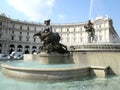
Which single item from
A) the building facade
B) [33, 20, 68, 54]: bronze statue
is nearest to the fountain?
[33, 20, 68, 54]: bronze statue

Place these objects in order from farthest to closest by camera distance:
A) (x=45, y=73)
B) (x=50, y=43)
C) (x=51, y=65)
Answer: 1. (x=50, y=43)
2. (x=51, y=65)
3. (x=45, y=73)

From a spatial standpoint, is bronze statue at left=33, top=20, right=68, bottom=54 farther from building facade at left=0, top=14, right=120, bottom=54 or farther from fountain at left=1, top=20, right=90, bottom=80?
building facade at left=0, top=14, right=120, bottom=54

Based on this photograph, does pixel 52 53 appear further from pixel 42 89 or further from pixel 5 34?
pixel 5 34

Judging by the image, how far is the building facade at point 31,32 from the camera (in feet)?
248

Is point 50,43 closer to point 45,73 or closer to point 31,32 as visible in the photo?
point 45,73

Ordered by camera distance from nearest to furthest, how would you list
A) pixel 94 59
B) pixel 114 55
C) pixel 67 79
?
pixel 67 79 → pixel 114 55 → pixel 94 59

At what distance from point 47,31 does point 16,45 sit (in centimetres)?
7008

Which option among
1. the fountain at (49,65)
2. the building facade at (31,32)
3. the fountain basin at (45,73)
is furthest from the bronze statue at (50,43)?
the building facade at (31,32)

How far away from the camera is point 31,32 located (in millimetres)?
91000

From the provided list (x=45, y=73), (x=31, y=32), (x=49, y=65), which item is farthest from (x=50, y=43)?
(x=31, y=32)

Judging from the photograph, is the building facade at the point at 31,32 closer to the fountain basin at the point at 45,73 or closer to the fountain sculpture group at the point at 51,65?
the fountain sculpture group at the point at 51,65

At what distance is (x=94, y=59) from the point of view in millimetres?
13570

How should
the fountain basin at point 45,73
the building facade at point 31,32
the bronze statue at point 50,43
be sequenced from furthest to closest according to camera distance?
1. the building facade at point 31,32
2. the bronze statue at point 50,43
3. the fountain basin at point 45,73

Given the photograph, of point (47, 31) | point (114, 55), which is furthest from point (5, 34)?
point (114, 55)
